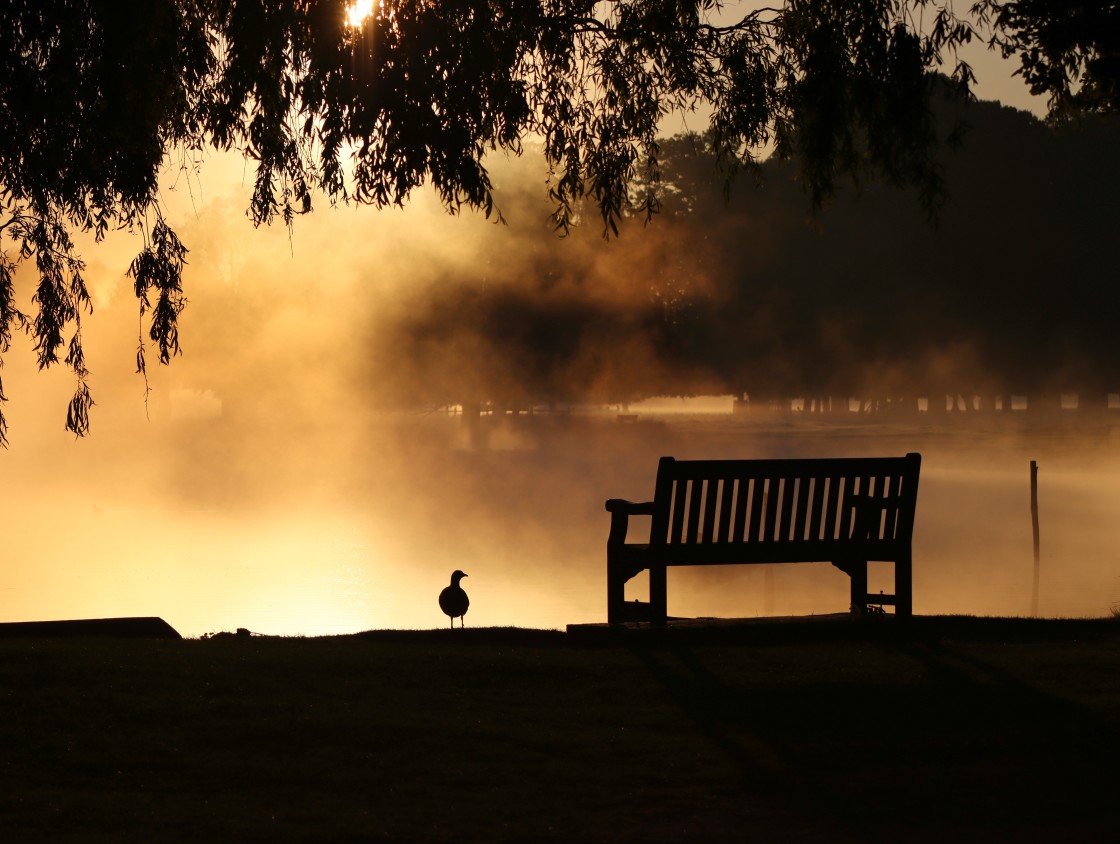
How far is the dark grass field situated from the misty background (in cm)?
2032

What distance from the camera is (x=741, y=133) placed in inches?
480

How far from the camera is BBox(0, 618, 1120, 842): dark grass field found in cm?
586

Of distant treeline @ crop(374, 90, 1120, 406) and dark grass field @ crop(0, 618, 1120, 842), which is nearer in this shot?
dark grass field @ crop(0, 618, 1120, 842)

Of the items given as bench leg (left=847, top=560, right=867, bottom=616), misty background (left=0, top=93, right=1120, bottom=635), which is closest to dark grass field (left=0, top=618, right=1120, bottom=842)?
bench leg (left=847, top=560, right=867, bottom=616)

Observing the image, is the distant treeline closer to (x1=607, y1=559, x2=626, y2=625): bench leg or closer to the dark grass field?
(x1=607, y1=559, x2=626, y2=625): bench leg

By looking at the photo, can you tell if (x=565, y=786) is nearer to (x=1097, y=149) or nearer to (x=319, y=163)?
(x=319, y=163)

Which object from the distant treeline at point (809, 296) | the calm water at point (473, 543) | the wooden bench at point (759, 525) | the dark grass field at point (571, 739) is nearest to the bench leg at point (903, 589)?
the wooden bench at point (759, 525)

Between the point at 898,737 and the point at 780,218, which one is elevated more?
the point at 780,218

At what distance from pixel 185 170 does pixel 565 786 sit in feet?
23.0

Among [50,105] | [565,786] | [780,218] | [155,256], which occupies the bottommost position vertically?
[565,786]

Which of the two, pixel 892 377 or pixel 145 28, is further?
pixel 892 377

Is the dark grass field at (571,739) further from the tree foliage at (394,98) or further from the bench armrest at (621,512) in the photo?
the tree foliage at (394,98)

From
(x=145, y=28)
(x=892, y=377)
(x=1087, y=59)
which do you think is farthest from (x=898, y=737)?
(x=892, y=377)

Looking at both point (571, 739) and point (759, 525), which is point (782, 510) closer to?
point (759, 525)
